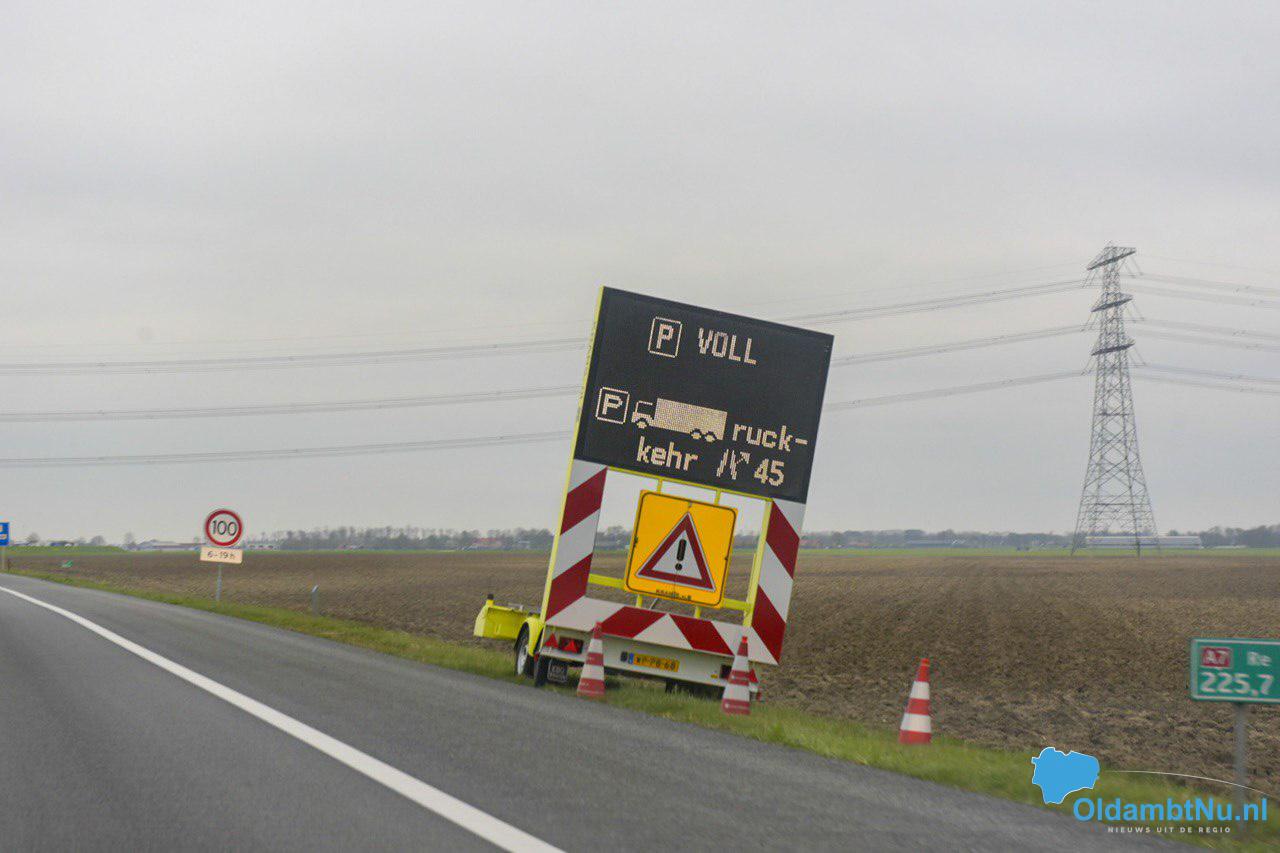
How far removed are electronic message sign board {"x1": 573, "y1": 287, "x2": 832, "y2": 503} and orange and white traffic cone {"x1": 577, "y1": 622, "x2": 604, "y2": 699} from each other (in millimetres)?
1892

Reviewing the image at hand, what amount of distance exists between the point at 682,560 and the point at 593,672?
175 centimetres

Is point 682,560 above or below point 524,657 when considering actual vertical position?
above

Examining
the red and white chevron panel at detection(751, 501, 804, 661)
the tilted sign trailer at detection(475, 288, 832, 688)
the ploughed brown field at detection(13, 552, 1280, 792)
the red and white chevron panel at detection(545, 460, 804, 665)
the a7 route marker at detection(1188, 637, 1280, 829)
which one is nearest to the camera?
the a7 route marker at detection(1188, 637, 1280, 829)

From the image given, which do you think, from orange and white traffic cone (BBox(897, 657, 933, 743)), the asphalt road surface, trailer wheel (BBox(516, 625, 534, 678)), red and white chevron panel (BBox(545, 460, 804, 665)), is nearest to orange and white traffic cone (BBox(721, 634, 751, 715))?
red and white chevron panel (BBox(545, 460, 804, 665))

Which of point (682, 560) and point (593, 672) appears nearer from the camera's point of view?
point (593, 672)

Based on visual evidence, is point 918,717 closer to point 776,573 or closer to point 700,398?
point 776,573

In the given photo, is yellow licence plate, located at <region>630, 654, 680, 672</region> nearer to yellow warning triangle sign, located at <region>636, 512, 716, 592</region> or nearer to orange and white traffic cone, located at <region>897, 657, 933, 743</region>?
yellow warning triangle sign, located at <region>636, 512, 716, 592</region>

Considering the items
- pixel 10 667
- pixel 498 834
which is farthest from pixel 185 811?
pixel 10 667

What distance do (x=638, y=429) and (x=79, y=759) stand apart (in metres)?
7.83

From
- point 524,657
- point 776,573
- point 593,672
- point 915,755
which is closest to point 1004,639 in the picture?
point 776,573

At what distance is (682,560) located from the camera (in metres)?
14.5

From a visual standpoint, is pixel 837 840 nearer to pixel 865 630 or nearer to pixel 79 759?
pixel 79 759

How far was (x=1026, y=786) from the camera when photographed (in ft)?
26.1

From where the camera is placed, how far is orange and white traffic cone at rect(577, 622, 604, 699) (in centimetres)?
A: 1321
